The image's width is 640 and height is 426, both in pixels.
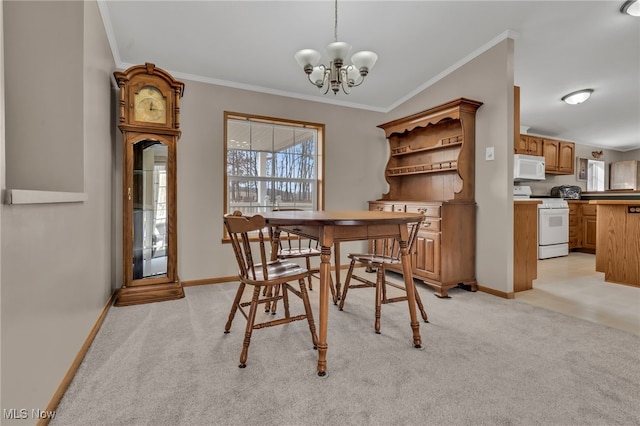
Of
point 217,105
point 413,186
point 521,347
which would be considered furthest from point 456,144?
point 217,105

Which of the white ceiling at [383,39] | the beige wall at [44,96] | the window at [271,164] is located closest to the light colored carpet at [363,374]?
the beige wall at [44,96]

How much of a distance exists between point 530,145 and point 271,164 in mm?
4580

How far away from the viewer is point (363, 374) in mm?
1634

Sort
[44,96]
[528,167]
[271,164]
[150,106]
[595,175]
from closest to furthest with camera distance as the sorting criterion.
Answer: [44,96] < [150,106] < [271,164] < [528,167] < [595,175]

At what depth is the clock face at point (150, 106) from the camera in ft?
9.01

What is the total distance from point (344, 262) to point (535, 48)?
329cm

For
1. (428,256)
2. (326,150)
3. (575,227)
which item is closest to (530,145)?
(575,227)

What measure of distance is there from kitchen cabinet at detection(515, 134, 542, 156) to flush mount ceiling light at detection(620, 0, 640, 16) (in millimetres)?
2619

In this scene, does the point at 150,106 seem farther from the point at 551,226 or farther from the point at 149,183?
the point at 551,226

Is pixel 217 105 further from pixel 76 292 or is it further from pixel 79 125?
pixel 76 292

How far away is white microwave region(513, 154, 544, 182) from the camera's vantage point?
476cm

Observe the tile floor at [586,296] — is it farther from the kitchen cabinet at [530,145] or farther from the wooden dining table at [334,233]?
the kitchen cabinet at [530,145]

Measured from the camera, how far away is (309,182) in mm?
4109

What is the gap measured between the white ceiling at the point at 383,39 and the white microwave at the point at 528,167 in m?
1.12
